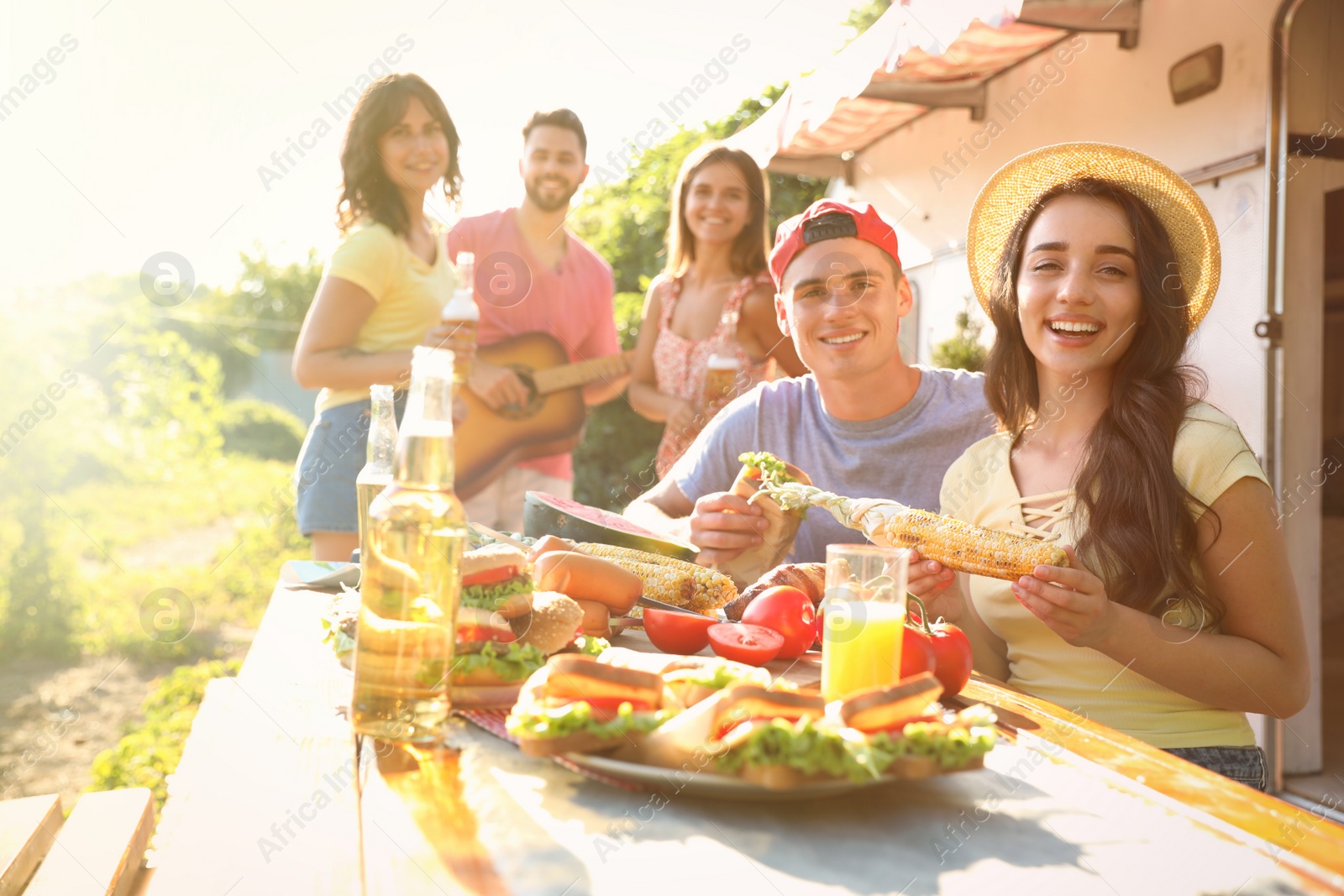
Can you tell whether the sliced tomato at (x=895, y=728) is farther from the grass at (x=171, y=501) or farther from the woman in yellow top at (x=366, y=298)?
the grass at (x=171, y=501)

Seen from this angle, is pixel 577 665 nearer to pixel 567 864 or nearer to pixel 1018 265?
pixel 567 864

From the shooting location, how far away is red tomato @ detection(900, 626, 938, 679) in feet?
5.23

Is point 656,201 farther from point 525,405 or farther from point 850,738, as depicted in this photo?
point 850,738

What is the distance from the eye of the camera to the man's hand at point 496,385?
4.75 meters

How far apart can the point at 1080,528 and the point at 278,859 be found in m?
1.84

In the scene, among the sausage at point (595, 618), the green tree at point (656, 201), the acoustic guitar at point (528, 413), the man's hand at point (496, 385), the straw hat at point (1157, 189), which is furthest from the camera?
the green tree at point (656, 201)

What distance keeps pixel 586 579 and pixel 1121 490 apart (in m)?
1.17

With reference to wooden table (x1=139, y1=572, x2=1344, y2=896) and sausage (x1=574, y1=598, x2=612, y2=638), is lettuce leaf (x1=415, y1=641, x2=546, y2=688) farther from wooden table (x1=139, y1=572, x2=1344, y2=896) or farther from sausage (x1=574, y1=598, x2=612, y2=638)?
sausage (x1=574, y1=598, x2=612, y2=638)

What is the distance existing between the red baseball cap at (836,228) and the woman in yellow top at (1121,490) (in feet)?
1.32

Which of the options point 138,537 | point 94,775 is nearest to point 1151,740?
point 94,775

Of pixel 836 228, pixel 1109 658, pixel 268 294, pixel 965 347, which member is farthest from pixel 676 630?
pixel 268 294

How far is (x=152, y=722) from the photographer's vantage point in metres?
5.55

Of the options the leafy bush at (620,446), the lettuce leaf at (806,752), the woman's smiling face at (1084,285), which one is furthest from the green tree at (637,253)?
the lettuce leaf at (806,752)

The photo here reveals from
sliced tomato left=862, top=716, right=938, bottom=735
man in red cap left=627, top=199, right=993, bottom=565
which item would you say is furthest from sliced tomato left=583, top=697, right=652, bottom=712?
man in red cap left=627, top=199, right=993, bottom=565
